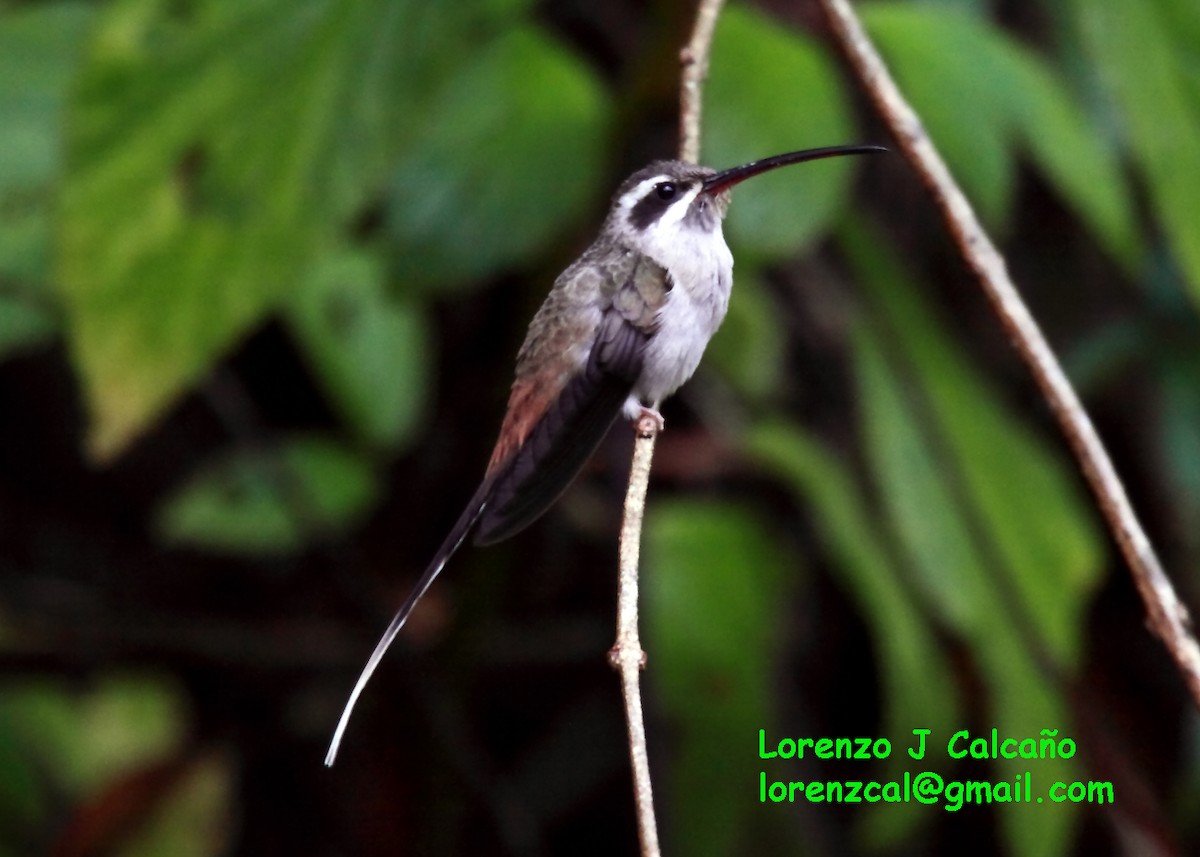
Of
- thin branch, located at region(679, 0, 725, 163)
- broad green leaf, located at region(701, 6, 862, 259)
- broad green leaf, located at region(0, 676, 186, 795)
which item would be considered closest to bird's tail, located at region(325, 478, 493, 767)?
thin branch, located at region(679, 0, 725, 163)

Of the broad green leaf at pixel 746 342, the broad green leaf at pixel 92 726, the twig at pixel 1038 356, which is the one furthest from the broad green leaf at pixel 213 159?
the broad green leaf at pixel 92 726

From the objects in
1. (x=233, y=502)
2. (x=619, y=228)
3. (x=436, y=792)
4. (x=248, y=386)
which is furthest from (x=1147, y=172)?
(x=248, y=386)

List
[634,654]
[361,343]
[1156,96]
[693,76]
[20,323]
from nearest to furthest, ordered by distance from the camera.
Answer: [634,654], [693,76], [1156,96], [20,323], [361,343]

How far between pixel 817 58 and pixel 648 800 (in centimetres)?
188

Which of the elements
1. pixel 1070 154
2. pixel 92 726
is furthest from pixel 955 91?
pixel 92 726

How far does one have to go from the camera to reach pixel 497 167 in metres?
2.61

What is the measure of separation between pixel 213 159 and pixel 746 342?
3.86ft

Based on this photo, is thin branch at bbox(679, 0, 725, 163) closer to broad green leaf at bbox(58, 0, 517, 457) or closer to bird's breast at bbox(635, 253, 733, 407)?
bird's breast at bbox(635, 253, 733, 407)

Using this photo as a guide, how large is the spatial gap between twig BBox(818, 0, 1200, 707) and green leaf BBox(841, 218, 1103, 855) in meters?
A: 1.07

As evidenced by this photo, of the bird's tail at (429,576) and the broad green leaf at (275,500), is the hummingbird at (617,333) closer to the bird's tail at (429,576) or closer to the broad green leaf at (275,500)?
the bird's tail at (429,576)

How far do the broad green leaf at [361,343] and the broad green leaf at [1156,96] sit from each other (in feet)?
4.79

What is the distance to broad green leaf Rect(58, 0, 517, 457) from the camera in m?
2.07

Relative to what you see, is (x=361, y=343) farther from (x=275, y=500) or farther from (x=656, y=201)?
(x=656, y=201)

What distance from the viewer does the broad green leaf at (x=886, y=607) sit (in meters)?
2.75
